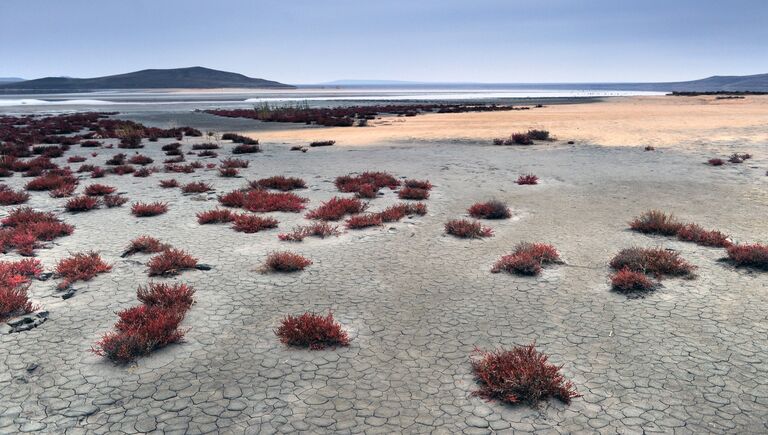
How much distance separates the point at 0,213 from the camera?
39.6 feet

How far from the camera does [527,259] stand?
319 inches

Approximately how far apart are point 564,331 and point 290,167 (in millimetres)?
15853

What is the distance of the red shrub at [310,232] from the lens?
9969 millimetres

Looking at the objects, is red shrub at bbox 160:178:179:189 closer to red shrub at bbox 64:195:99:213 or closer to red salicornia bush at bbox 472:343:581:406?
red shrub at bbox 64:195:99:213

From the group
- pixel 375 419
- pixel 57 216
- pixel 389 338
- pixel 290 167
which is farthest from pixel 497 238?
pixel 290 167

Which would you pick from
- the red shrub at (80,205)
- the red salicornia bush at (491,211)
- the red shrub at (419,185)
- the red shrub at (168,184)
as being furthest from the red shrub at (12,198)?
the red salicornia bush at (491,211)

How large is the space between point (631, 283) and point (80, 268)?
878 centimetres

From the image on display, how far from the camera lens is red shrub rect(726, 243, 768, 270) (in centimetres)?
794

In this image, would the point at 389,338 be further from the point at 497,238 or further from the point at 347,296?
the point at 497,238

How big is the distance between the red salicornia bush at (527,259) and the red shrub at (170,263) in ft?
17.2

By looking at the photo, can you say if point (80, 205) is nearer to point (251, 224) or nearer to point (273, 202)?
point (273, 202)

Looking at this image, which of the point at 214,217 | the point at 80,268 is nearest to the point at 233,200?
the point at 214,217

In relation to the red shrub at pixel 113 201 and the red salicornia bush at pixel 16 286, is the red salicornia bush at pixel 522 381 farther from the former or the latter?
the red shrub at pixel 113 201

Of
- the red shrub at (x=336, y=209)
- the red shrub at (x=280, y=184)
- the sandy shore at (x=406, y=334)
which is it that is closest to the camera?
the sandy shore at (x=406, y=334)
